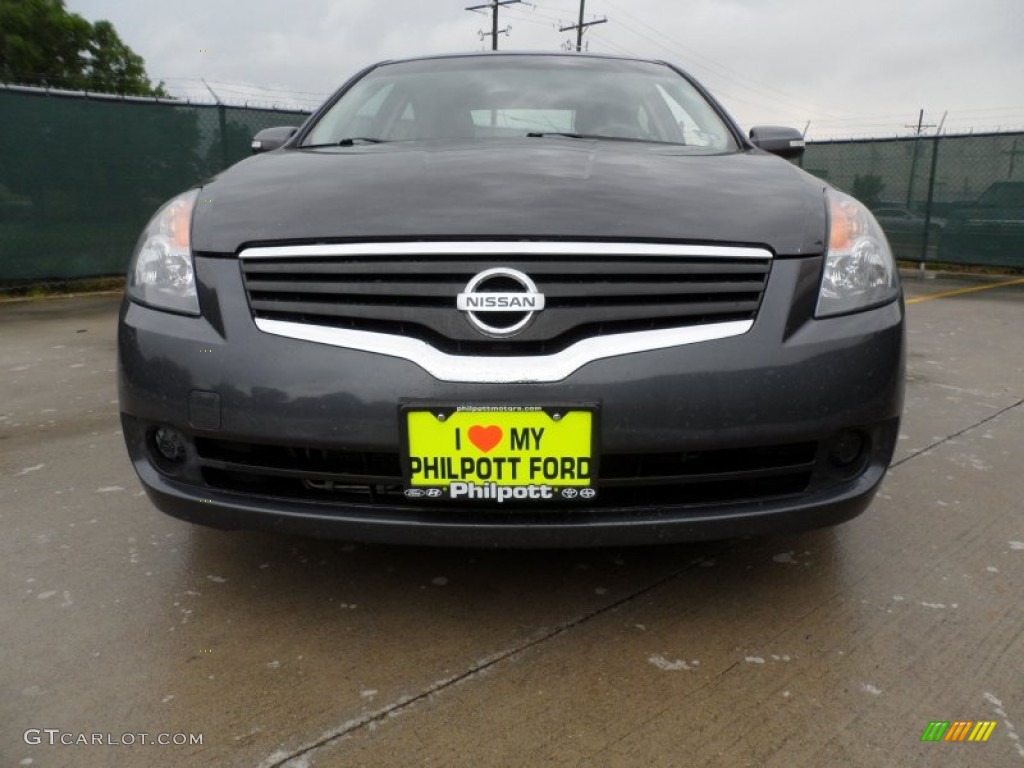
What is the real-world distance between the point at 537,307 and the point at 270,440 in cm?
54

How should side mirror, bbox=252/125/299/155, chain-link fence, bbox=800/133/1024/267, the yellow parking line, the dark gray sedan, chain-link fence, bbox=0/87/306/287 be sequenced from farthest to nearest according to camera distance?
1. chain-link fence, bbox=800/133/1024/267
2. the yellow parking line
3. chain-link fence, bbox=0/87/306/287
4. side mirror, bbox=252/125/299/155
5. the dark gray sedan

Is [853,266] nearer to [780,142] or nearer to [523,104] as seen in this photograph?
[780,142]

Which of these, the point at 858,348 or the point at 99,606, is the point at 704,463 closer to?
the point at 858,348

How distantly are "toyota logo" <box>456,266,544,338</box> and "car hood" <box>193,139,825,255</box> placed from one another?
0.12 metres

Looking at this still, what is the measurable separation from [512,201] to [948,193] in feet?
31.8

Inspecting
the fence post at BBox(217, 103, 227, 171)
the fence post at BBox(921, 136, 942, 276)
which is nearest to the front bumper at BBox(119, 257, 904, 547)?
the fence post at BBox(217, 103, 227, 171)

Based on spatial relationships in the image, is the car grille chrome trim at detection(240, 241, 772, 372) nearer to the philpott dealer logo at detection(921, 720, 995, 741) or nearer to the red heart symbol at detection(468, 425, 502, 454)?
the red heart symbol at detection(468, 425, 502, 454)

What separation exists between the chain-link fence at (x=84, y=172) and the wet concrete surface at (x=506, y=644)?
16.6 feet

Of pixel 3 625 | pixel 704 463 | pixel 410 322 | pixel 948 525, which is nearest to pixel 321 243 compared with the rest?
pixel 410 322

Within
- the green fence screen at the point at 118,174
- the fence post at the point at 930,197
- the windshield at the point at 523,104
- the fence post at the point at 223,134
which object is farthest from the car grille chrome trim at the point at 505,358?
the fence post at the point at 930,197

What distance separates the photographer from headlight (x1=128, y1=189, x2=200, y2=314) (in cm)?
163

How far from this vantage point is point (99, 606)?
1.75 m

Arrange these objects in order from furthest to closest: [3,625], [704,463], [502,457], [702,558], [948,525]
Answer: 1. [948,525]
2. [702,558]
3. [3,625]
4. [704,463]
5. [502,457]

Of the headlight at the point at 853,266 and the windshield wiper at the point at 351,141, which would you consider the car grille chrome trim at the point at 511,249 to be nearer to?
the headlight at the point at 853,266
